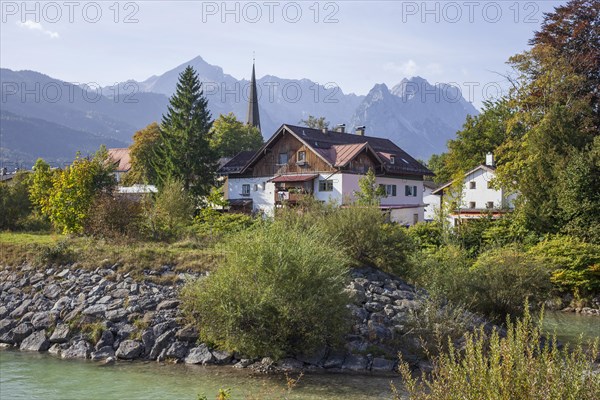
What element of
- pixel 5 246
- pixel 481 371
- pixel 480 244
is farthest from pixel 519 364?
pixel 480 244

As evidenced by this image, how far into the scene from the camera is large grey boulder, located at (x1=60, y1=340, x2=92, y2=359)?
16.6 metres

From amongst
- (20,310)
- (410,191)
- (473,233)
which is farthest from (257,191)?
(20,310)

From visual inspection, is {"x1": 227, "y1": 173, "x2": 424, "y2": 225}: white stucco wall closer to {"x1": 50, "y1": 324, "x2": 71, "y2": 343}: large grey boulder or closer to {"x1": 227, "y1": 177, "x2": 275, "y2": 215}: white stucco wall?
{"x1": 227, "y1": 177, "x2": 275, "y2": 215}: white stucco wall

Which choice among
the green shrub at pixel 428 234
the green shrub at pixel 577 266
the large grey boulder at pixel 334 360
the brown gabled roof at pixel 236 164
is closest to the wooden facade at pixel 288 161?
the brown gabled roof at pixel 236 164

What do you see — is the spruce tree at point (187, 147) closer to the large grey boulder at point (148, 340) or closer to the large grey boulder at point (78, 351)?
the large grey boulder at point (78, 351)

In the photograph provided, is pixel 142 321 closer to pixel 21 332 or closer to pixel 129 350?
pixel 129 350

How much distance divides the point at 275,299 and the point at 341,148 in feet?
100

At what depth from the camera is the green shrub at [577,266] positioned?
26.4 metres

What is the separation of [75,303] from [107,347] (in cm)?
295

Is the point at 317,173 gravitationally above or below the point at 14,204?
above

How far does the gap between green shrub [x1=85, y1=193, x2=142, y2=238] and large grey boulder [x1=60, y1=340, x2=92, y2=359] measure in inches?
325

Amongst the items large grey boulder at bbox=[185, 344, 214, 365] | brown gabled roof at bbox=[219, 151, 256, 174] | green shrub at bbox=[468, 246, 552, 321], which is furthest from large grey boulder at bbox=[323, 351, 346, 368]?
brown gabled roof at bbox=[219, 151, 256, 174]

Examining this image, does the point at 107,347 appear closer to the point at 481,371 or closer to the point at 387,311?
the point at 387,311

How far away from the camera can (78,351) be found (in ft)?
54.7
